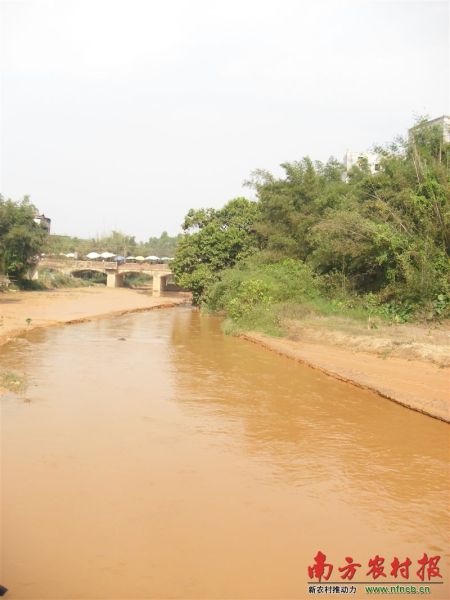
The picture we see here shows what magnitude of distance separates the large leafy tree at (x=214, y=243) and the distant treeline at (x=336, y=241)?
0.19ft

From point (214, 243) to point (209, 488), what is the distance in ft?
72.3

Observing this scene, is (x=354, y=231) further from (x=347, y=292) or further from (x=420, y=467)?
(x=420, y=467)

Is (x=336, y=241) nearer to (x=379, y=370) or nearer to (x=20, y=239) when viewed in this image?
(x=379, y=370)

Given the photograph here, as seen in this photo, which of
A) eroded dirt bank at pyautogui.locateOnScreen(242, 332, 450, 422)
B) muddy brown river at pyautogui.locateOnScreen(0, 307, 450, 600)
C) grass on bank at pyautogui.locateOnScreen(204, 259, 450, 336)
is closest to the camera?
muddy brown river at pyautogui.locateOnScreen(0, 307, 450, 600)

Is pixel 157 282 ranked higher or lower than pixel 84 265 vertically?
lower

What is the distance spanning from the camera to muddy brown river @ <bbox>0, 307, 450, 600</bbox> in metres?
3.94

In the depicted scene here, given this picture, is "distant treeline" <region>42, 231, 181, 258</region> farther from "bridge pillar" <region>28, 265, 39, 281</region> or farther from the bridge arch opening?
"bridge pillar" <region>28, 265, 39, 281</region>

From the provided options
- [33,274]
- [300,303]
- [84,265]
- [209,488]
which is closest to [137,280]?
[84,265]

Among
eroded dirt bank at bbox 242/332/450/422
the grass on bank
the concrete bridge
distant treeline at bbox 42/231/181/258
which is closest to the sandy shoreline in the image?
eroded dirt bank at bbox 242/332/450/422

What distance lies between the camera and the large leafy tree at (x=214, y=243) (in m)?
26.5

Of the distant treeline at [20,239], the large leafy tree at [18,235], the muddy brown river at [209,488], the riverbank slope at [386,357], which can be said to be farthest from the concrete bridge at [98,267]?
the muddy brown river at [209,488]

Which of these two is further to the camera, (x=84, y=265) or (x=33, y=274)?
(x=84, y=265)

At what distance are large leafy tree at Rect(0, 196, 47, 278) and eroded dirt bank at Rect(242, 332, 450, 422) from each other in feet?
90.4

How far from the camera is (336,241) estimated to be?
17438mm
